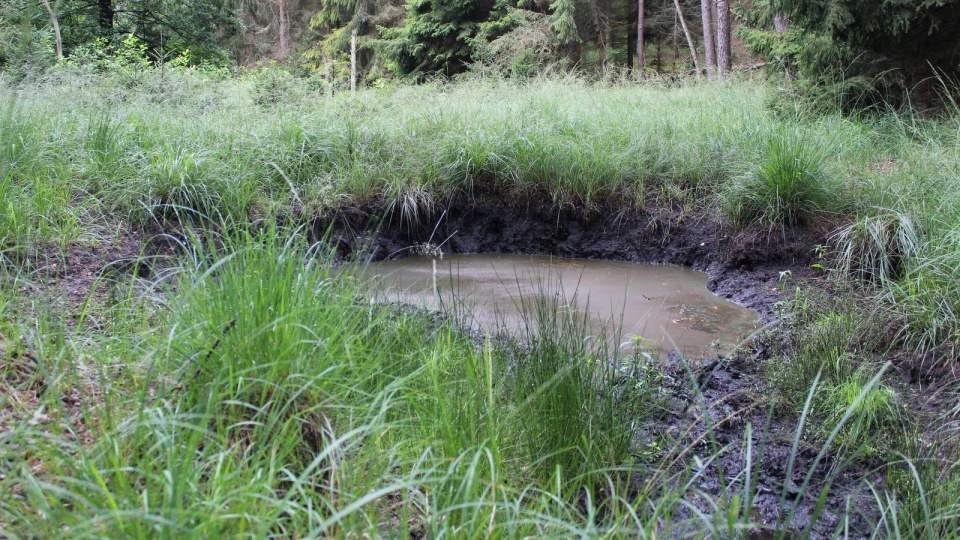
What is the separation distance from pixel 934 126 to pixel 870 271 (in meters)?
2.10

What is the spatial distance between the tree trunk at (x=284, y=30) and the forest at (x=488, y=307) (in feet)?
63.4

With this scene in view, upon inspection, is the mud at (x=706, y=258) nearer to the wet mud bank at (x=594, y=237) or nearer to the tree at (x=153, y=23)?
the wet mud bank at (x=594, y=237)

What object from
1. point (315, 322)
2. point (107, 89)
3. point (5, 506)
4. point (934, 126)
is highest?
point (107, 89)

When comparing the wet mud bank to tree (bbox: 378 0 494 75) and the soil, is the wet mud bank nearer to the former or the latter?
the soil

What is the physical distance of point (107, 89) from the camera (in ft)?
23.2

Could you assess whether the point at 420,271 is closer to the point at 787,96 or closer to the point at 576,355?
the point at 576,355

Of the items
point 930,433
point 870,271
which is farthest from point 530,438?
point 870,271

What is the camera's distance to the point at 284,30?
87.0 ft

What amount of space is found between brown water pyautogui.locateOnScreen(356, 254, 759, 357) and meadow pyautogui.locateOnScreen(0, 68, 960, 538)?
39 centimetres

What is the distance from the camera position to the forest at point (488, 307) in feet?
4.95

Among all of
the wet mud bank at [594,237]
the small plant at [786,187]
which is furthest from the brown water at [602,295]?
the small plant at [786,187]

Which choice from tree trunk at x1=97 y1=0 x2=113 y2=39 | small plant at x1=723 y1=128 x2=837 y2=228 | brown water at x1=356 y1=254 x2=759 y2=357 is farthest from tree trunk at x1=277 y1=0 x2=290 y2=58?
small plant at x1=723 y1=128 x2=837 y2=228

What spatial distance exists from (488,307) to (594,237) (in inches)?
70.7

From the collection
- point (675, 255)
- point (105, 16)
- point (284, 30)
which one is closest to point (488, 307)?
point (675, 255)
